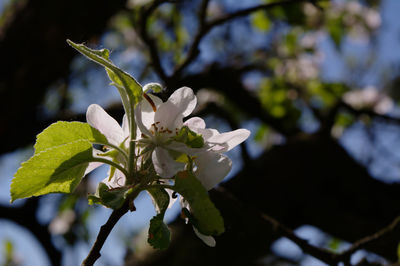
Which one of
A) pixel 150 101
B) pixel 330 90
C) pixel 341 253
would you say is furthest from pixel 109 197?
pixel 330 90

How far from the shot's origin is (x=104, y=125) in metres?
0.55

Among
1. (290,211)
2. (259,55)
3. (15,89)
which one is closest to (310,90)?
(259,55)

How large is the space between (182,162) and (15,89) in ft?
6.96

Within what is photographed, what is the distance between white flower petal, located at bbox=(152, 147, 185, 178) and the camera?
0.47m

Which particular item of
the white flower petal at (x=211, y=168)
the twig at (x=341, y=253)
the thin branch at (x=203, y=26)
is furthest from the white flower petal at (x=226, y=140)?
the thin branch at (x=203, y=26)

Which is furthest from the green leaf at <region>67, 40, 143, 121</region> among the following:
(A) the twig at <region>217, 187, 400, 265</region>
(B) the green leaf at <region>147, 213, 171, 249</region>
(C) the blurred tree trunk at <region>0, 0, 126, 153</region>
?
(C) the blurred tree trunk at <region>0, 0, 126, 153</region>

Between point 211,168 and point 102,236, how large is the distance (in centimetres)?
16

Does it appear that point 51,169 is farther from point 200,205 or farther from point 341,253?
point 341,253

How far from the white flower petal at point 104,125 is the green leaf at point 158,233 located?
12 centimetres

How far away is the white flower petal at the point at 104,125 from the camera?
54 centimetres

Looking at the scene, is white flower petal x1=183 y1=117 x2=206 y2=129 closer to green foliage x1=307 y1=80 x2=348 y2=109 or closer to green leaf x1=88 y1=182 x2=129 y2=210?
green leaf x1=88 y1=182 x2=129 y2=210

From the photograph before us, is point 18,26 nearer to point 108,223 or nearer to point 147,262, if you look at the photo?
point 147,262

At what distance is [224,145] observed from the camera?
0.53 meters

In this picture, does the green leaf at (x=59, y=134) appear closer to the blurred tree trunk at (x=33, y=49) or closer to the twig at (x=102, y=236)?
the twig at (x=102, y=236)
